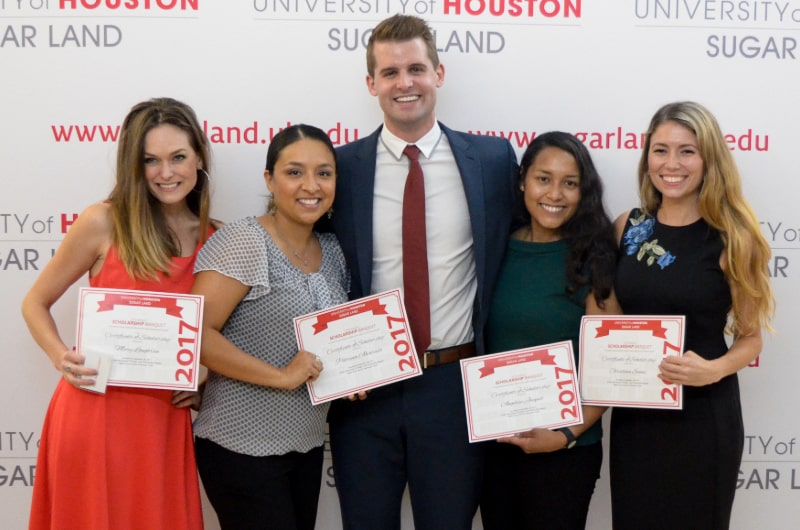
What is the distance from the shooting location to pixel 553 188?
220 cm

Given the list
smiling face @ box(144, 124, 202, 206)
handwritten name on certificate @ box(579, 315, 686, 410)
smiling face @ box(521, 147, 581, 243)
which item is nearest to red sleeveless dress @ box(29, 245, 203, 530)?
smiling face @ box(144, 124, 202, 206)

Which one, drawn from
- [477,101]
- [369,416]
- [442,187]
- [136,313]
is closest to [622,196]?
[477,101]

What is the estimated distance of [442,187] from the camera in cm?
227

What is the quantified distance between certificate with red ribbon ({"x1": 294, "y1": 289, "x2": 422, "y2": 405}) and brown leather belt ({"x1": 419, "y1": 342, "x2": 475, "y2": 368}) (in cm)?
15

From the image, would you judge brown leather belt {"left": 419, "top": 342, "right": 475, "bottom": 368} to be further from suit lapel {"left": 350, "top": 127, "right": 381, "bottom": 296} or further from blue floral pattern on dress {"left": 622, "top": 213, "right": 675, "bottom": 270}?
blue floral pattern on dress {"left": 622, "top": 213, "right": 675, "bottom": 270}

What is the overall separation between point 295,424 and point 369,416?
0.85 ft

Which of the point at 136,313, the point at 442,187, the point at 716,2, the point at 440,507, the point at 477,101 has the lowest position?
the point at 440,507

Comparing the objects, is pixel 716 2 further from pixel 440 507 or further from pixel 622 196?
pixel 440 507

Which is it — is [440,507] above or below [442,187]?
below

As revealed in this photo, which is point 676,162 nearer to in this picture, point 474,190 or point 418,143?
point 474,190

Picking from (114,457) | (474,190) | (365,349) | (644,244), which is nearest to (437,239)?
(474,190)

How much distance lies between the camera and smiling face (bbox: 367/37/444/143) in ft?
7.36

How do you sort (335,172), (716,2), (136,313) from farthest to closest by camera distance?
1. (716,2)
2. (335,172)
3. (136,313)

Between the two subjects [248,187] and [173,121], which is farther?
[248,187]
